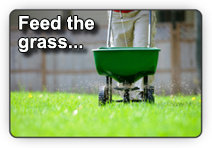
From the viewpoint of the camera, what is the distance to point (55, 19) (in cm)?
271

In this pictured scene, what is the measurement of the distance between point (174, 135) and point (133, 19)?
41.2 inches

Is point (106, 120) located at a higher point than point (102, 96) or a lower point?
lower

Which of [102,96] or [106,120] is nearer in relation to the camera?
[106,120]

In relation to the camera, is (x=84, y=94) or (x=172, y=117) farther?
(x=84, y=94)

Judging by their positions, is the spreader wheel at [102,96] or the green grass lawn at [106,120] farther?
the spreader wheel at [102,96]

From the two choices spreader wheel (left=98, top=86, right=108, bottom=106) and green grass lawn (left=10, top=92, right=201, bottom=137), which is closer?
green grass lawn (left=10, top=92, right=201, bottom=137)

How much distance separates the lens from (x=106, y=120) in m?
2.40

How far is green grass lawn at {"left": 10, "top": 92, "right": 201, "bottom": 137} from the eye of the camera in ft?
7.60

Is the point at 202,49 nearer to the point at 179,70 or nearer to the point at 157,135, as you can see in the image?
the point at 157,135

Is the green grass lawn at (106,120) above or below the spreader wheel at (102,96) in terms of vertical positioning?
below

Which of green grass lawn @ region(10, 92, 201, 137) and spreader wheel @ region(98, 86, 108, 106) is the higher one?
spreader wheel @ region(98, 86, 108, 106)

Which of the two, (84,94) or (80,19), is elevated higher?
(80,19)

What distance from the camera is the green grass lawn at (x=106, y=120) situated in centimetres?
232
